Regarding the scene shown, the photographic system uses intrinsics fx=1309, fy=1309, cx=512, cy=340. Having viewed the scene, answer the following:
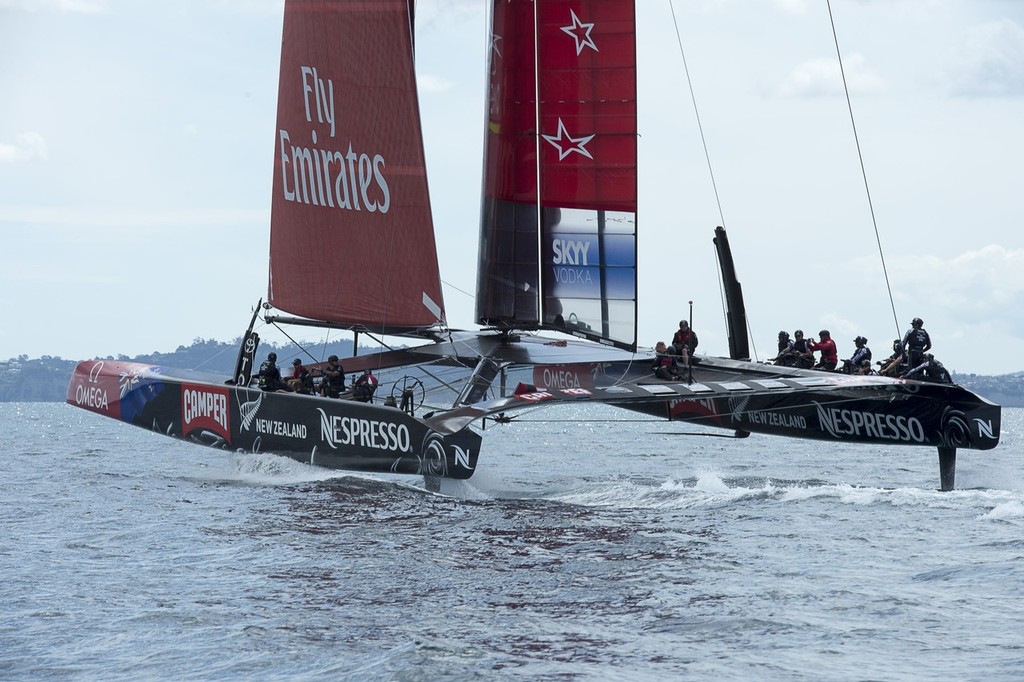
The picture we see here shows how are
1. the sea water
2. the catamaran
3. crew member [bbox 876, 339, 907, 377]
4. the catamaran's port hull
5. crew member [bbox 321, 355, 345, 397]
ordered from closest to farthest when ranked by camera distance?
the sea water < the catamaran's port hull < crew member [bbox 876, 339, 907, 377] < crew member [bbox 321, 355, 345, 397] < the catamaran

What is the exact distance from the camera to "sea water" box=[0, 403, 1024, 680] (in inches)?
295

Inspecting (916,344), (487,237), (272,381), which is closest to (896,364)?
(916,344)

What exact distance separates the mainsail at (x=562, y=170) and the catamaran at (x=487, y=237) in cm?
2

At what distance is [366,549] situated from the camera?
10.8m

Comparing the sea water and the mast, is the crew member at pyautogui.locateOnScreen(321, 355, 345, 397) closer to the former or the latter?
the sea water

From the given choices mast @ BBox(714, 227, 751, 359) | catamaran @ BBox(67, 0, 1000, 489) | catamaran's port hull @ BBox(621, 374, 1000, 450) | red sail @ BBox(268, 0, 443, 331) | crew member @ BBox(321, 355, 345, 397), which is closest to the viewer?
catamaran's port hull @ BBox(621, 374, 1000, 450)

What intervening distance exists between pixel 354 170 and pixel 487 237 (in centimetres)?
186

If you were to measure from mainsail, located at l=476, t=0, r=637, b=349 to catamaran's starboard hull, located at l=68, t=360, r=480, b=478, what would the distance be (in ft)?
10.4

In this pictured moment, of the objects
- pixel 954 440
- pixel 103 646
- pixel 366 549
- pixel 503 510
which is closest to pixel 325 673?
pixel 103 646

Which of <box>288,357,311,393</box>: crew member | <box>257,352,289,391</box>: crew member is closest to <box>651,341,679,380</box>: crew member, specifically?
<box>288,357,311,393</box>: crew member

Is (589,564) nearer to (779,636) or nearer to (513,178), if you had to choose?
(779,636)

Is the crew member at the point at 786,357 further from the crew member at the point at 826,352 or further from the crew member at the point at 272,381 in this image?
the crew member at the point at 272,381

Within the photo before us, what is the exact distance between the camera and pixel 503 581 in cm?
952

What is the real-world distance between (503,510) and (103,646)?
19.7ft
